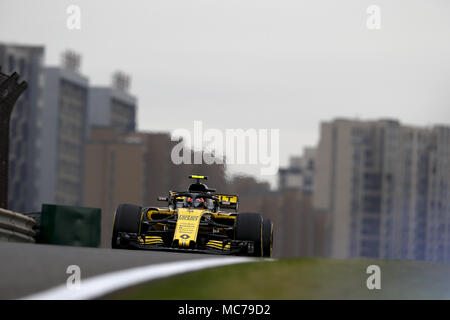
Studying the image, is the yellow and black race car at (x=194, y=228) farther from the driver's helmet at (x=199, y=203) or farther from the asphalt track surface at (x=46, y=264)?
the asphalt track surface at (x=46, y=264)

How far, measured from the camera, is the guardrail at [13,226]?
20156mm

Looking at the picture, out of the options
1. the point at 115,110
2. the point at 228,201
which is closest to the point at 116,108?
the point at 115,110

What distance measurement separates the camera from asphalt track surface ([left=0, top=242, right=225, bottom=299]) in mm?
10367

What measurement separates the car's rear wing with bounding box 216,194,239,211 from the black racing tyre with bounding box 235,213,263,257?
4.58 ft

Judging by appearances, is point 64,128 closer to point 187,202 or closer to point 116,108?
point 116,108

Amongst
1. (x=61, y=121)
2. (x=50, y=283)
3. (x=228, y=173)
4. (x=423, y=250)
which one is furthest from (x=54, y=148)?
(x=50, y=283)

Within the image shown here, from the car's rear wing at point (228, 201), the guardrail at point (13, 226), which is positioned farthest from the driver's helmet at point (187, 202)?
the guardrail at point (13, 226)

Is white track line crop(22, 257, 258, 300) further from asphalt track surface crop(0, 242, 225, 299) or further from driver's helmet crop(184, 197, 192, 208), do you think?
driver's helmet crop(184, 197, 192, 208)

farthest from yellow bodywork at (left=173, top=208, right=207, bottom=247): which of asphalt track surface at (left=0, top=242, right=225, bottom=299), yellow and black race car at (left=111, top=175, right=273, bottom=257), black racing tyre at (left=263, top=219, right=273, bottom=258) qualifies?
asphalt track surface at (left=0, top=242, right=225, bottom=299)

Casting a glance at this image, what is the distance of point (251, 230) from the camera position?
1934cm

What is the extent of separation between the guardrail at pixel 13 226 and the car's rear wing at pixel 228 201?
3.26 m

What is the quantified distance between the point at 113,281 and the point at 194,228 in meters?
9.34

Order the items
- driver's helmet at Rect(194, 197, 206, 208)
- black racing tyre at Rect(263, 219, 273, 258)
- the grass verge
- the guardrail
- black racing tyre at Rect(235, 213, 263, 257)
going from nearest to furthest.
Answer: the grass verge → black racing tyre at Rect(235, 213, 263, 257) → black racing tyre at Rect(263, 219, 273, 258) → the guardrail → driver's helmet at Rect(194, 197, 206, 208)
